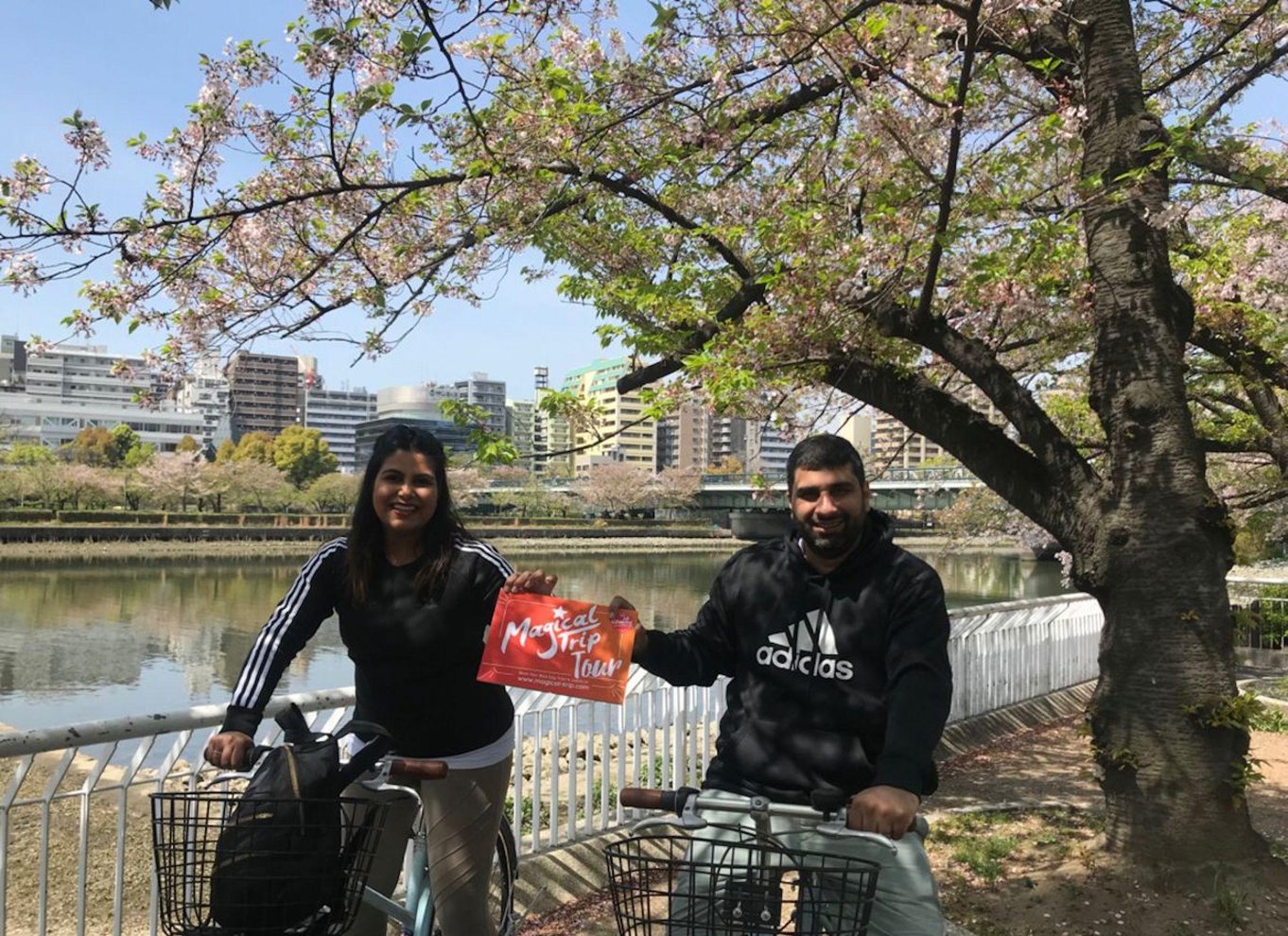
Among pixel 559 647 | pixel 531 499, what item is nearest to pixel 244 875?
pixel 559 647

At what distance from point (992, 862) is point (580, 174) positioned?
378 centimetres

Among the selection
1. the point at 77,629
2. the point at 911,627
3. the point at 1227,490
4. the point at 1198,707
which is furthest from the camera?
the point at 77,629

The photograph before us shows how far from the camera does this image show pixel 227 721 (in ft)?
7.16

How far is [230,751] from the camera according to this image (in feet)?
6.73

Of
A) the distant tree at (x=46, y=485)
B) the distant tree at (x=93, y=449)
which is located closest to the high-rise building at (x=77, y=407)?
the distant tree at (x=93, y=449)

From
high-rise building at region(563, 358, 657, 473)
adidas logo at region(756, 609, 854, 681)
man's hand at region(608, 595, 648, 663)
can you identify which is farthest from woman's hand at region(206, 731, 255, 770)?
high-rise building at region(563, 358, 657, 473)

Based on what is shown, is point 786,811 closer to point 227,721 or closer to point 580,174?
point 227,721

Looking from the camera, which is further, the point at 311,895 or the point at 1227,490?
the point at 1227,490

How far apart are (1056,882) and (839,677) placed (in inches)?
107

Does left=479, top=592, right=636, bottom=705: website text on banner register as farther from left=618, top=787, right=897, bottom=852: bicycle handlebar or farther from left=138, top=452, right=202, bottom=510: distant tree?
left=138, top=452, right=202, bottom=510: distant tree

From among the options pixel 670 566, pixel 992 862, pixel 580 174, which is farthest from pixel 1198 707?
pixel 670 566

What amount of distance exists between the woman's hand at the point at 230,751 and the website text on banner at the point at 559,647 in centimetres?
57

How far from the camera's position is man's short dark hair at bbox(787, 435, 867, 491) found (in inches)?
83.2

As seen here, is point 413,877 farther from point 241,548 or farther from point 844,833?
point 241,548
